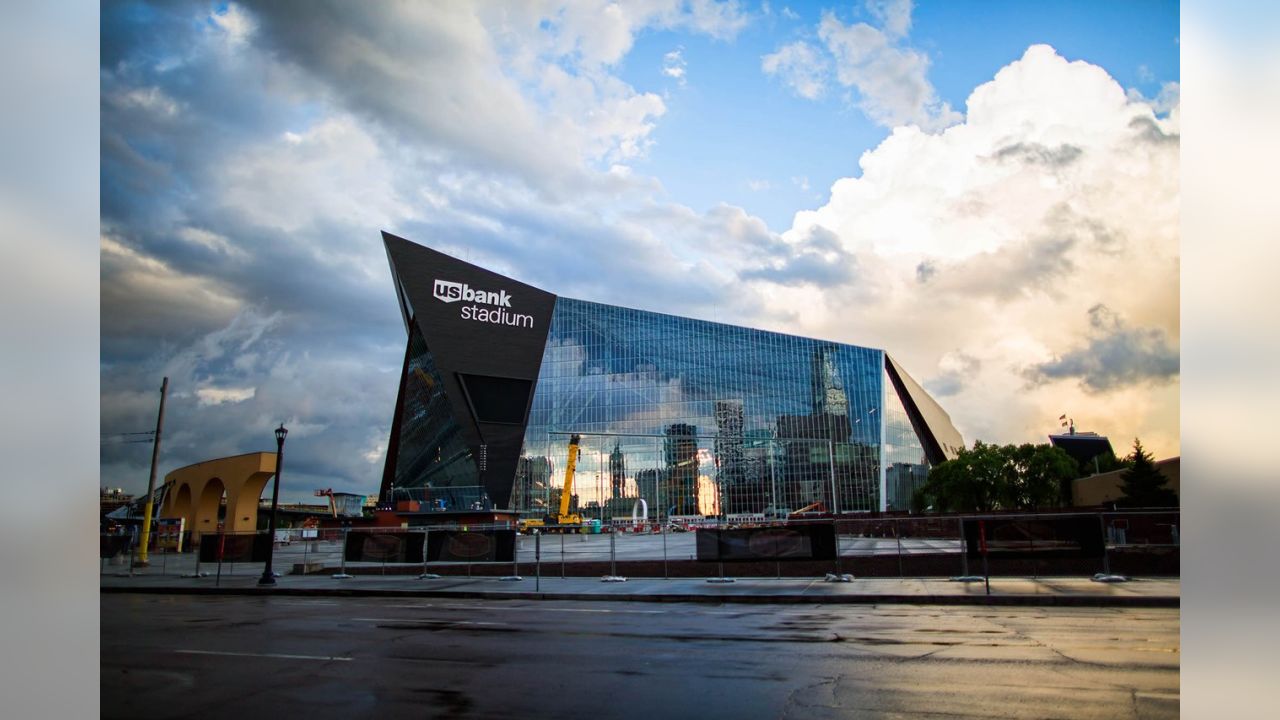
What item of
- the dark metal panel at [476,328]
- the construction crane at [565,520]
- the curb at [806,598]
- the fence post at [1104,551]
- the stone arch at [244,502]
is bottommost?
the construction crane at [565,520]

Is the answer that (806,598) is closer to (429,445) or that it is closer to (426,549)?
(426,549)

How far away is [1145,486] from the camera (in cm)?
4953

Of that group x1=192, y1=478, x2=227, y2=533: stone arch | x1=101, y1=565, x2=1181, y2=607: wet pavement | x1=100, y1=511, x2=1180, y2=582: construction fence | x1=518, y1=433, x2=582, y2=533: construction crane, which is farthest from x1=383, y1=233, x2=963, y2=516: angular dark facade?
x1=101, y1=565, x2=1181, y2=607: wet pavement

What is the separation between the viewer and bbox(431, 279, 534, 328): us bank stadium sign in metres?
108

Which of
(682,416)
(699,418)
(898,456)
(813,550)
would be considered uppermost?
(682,416)

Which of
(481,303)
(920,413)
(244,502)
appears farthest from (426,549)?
(920,413)

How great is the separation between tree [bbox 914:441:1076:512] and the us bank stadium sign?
2551 inches

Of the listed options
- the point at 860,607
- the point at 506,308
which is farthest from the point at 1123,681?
the point at 506,308

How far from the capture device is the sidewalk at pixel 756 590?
16297mm

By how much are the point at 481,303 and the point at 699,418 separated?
37519mm

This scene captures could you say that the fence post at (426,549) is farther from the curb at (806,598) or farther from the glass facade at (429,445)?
the glass facade at (429,445)

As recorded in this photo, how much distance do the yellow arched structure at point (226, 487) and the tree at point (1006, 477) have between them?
5792cm

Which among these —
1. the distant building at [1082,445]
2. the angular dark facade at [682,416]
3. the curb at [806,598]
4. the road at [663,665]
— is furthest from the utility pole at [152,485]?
the distant building at [1082,445]
